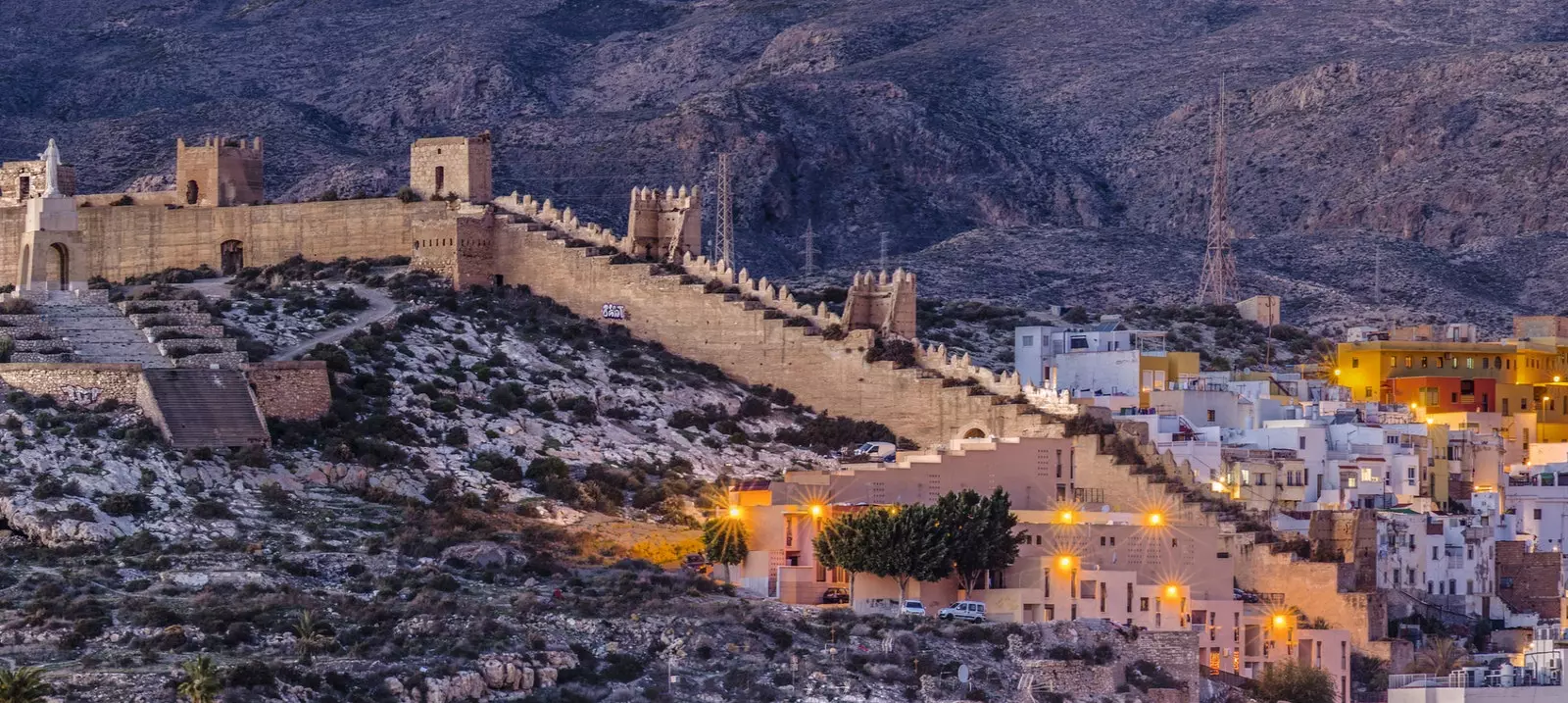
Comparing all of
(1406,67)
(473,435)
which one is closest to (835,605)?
(473,435)

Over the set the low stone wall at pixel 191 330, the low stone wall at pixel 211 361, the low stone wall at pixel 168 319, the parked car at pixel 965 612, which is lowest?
the parked car at pixel 965 612

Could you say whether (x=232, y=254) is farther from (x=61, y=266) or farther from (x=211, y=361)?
(x=211, y=361)

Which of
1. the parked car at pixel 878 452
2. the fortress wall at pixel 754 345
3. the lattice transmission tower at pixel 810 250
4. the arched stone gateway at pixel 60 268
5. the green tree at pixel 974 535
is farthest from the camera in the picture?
the lattice transmission tower at pixel 810 250

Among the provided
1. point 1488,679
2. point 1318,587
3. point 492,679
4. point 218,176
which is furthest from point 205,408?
point 1488,679

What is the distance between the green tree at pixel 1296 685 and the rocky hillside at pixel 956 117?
49.6m

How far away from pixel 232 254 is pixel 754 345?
13616 mm

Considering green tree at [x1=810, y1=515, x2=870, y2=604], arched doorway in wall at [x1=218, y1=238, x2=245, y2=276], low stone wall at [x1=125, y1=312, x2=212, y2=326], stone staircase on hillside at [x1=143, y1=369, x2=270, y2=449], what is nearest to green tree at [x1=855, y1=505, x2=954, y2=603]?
green tree at [x1=810, y1=515, x2=870, y2=604]

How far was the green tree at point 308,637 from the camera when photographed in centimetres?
6612

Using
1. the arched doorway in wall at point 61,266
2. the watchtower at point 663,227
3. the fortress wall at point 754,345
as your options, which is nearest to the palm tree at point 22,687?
the arched doorway in wall at point 61,266

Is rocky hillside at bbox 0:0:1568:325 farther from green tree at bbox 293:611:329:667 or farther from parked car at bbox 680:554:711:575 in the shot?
green tree at bbox 293:611:329:667

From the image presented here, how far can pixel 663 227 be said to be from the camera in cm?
9944

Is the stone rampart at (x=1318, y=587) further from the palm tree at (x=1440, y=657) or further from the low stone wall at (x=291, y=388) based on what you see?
the low stone wall at (x=291, y=388)

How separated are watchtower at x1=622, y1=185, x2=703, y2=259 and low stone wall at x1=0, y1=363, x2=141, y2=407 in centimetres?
1989

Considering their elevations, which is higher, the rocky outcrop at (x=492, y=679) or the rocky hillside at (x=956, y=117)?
A: the rocky hillside at (x=956, y=117)
